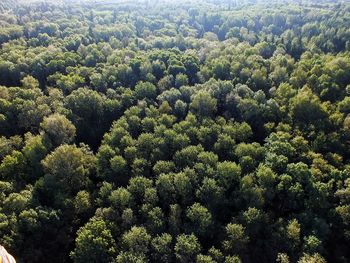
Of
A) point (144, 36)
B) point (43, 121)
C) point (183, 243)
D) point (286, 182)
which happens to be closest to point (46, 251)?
point (183, 243)

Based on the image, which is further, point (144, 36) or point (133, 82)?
point (144, 36)

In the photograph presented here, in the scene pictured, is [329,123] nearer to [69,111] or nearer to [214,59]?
[214,59]

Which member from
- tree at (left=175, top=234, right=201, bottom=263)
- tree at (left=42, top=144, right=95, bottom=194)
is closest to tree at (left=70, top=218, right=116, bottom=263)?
tree at (left=175, top=234, right=201, bottom=263)

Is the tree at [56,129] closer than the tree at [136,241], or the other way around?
the tree at [136,241]

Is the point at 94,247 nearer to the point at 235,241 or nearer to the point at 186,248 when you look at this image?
the point at 186,248

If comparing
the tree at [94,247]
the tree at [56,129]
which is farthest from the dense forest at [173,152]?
the tree at [56,129]

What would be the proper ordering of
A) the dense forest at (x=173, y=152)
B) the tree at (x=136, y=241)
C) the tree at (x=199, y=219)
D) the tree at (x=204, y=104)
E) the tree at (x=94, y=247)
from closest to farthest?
1. the tree at (x=136, y=241)
2. the tree at (x=94, y=247)
3. the dense forest at (x=173, y=152)
4. the tree at (x=199, y=219)
5. the tree at (x=204, y=104)

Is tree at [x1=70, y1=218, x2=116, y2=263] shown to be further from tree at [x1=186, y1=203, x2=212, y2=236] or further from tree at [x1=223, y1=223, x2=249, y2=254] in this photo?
tree at [x1=223, y1=223, x2=249, y2=254]

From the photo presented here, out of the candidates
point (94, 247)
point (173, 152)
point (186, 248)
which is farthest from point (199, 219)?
point (173, 152)

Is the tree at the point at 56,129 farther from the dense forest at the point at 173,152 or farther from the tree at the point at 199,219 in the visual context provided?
the tree at the point at 199,219
